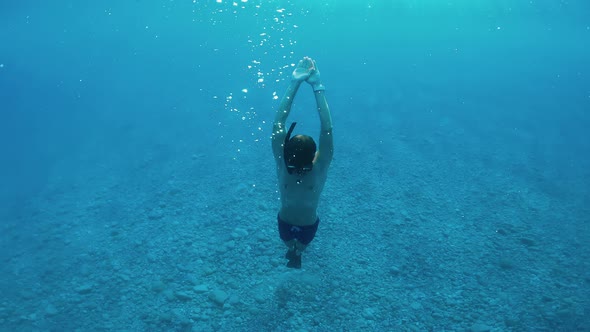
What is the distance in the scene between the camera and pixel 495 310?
12.8ft

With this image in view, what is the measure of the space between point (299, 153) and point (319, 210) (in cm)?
264

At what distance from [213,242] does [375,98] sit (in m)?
7.67

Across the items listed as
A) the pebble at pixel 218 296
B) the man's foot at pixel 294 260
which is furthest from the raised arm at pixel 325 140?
the pebble at pixel 218 296

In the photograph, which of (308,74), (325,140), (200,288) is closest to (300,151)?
(325,140)

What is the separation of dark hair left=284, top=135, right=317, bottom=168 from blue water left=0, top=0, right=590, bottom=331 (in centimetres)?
181

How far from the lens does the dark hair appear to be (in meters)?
3.07

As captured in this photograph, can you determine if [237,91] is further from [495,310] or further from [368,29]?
[368,29]

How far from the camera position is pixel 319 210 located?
556 cm

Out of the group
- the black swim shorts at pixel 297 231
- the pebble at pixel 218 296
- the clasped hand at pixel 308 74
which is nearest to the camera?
the clasped hand at pixel 308 74

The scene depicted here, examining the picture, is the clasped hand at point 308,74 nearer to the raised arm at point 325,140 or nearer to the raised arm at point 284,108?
the raised arm at point 284,108

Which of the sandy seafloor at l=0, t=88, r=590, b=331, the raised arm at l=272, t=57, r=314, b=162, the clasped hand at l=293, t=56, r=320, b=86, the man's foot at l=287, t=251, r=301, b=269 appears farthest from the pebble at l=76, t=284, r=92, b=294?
the clasped hand at l=293, t=56, r=320, b=86

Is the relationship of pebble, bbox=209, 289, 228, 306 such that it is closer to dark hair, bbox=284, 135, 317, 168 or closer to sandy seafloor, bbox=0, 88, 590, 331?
sandy seafloor, bbox=0, 88, 590, 331

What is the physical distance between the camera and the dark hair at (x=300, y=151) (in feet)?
10.1

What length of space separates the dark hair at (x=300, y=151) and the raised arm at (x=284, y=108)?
0.27 meters
